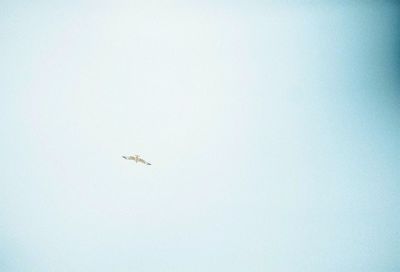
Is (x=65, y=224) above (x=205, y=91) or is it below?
below

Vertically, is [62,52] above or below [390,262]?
above

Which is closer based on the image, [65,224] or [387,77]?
[387,77]

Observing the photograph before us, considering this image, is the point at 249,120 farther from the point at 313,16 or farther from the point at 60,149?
the point at 60,149

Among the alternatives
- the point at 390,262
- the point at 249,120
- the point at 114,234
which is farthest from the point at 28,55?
the point at 390,262

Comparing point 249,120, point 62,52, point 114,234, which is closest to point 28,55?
point 62,52

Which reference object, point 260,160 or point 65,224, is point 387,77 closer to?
point 260,160

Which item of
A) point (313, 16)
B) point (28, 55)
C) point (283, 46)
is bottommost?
point (28, 55)

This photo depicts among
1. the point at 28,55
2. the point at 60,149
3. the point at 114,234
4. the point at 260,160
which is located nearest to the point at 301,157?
the point at 260,160

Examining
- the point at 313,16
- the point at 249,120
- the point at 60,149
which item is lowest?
the point at 60,149

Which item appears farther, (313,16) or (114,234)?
(114,234)
